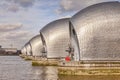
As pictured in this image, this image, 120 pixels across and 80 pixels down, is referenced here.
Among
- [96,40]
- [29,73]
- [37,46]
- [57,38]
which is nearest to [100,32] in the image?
[96,40]

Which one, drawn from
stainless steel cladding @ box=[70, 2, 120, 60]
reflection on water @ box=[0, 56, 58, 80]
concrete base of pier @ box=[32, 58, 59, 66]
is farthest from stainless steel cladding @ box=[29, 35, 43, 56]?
stainless steel cladding @ box=[70, 2, 120, 60]

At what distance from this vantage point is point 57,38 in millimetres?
67000

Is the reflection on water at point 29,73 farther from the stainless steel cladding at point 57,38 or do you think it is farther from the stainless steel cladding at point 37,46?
the stainless steel cladding at point 37,46

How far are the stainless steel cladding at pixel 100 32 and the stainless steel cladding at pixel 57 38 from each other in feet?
67.4

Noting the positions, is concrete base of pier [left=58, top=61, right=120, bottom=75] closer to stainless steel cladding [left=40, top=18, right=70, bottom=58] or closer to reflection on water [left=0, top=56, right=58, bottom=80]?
reflection on water [left=0, top=56, right=58, bottom=80]

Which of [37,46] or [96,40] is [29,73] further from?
[37,46]

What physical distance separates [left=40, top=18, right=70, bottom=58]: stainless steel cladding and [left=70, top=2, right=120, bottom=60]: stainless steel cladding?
20.5 meters

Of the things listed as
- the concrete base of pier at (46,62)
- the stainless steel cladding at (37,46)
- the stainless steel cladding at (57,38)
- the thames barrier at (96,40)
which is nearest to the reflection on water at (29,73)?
the thames barrier at (96,40)

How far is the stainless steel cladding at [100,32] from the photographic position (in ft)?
141

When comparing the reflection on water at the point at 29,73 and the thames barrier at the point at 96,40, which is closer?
the thames barrier at the point at 96,40

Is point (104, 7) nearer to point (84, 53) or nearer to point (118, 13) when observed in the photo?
point (118, 13)

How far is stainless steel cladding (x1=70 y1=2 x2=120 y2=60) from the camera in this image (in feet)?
141

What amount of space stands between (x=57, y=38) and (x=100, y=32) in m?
24.4

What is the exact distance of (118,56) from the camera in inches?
1677
